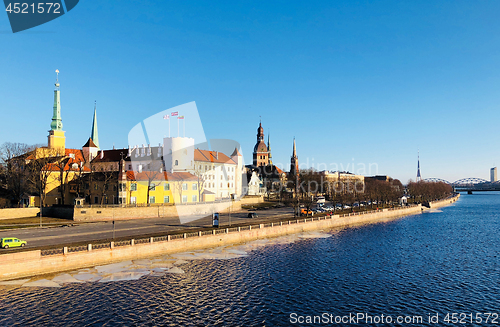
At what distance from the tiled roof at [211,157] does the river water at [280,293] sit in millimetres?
86484

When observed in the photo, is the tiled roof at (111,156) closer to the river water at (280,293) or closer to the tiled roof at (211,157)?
the tiled roof at (211,157)

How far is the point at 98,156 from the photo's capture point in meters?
118

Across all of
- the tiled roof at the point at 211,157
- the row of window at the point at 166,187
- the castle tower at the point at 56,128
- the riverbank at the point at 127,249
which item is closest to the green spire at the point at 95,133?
the castle tower at the point at 56,128

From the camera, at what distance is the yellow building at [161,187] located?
8738 cm

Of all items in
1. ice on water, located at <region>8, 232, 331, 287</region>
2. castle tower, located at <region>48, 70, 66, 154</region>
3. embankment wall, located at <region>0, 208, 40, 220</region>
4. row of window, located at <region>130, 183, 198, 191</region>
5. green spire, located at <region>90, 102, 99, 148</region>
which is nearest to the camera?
ice on water, located at <region>8, 232, 331, 287</region>

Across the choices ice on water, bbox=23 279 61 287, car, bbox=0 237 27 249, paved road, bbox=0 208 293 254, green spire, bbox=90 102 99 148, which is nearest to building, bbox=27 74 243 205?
green spire, bbox=90 102 99 148

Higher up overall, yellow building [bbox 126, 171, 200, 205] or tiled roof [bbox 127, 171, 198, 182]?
tiled roof [bbox 127, 171, 198, 182]

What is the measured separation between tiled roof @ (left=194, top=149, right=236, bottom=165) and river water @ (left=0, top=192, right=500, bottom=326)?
86.5 metres

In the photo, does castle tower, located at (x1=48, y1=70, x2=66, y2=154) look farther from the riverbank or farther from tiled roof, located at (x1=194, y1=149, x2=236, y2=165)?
the riverbank

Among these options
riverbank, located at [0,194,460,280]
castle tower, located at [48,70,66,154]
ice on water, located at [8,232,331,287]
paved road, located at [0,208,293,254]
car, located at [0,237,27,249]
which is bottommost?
ice on water, located at [8,232,331,287]

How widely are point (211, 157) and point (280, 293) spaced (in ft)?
367

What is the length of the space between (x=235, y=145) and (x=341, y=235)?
96364 millimetres

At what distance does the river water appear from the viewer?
29125 mm

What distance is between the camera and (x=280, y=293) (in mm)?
35938
